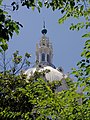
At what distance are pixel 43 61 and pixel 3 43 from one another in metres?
70.6

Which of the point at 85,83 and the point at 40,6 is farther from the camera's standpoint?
the point at 85,83

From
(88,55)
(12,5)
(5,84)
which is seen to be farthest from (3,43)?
(5,84)

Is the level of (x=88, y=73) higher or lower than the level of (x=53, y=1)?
lower

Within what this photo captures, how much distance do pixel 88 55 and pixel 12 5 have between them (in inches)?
54.7

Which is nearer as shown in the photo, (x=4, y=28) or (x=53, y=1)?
(x=4, y=28)

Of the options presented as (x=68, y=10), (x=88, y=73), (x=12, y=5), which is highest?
(x=68, y=10)

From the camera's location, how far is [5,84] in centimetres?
1391

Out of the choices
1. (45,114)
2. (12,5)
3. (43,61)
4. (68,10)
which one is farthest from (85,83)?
(43,61)

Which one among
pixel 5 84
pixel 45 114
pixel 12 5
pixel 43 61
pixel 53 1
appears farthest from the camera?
pixel 43 61

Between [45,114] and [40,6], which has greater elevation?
[40,6]

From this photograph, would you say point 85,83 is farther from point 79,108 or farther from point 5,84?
point 5,84

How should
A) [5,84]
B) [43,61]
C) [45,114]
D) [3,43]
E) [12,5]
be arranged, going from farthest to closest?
[43,61], [5,84], [45,114], [12,5], [3,43]

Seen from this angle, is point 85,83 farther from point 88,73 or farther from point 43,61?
point 43,61

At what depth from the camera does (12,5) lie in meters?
4.93
